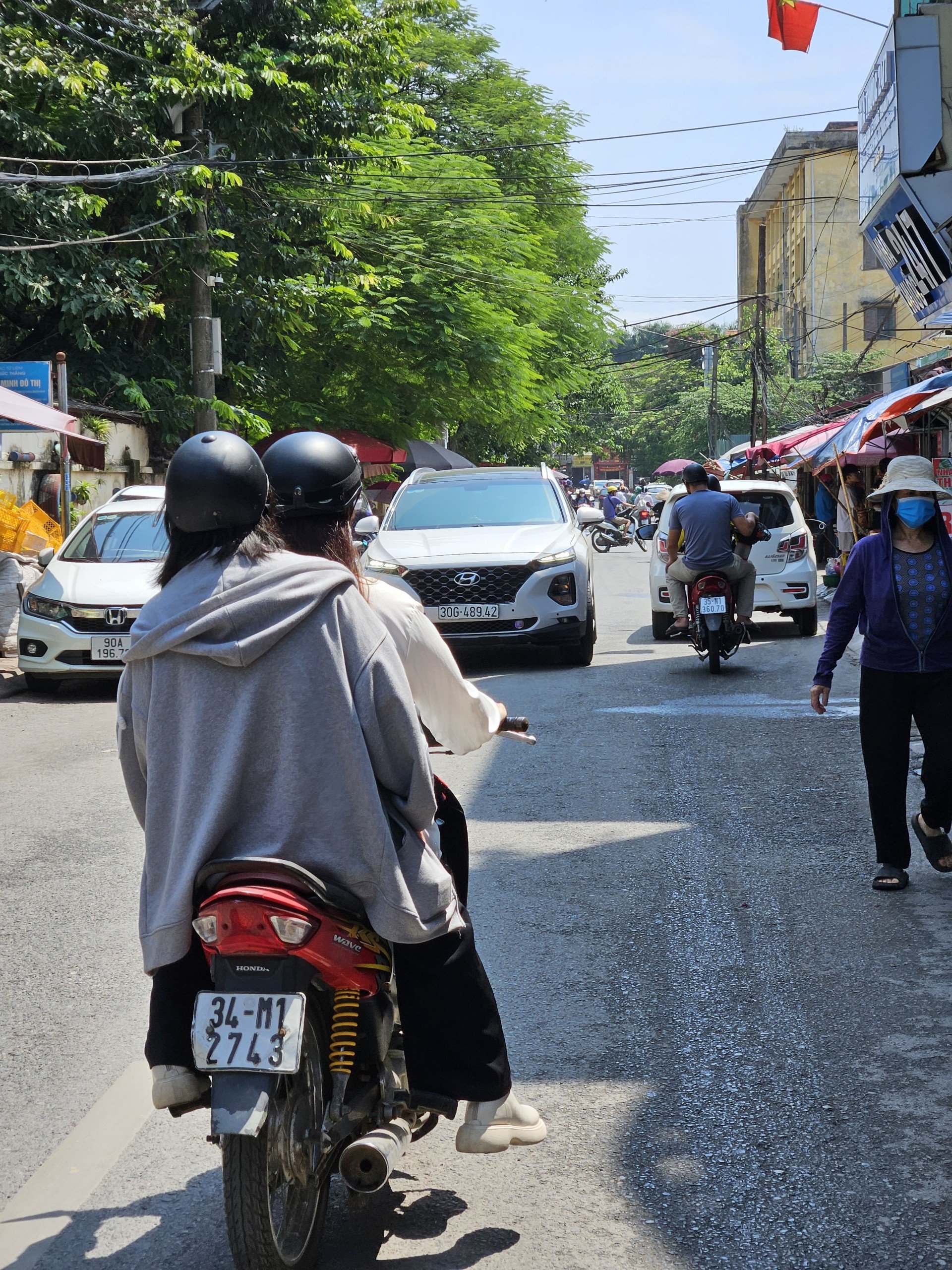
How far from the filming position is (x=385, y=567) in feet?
40.0

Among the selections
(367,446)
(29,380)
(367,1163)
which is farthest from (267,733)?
(367,446)

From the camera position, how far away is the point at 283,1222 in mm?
2758

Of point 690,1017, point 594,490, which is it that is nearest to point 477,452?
point 594,490

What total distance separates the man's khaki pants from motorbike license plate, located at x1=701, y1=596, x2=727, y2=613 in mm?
266

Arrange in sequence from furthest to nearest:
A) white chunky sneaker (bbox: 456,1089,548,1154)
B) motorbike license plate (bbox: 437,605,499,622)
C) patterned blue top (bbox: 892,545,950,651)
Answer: motorbike license plate (bbox: 437,605,499,622)
patterned blue top (bbox: 892,545,950,651)
white chunky sneaker (bbox: 456,1089,548,1154)

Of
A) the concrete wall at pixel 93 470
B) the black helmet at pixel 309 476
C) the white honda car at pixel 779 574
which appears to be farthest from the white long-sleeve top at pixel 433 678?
the concrete wall at pixel 93 470

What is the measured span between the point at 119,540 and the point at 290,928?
10902 millimetres

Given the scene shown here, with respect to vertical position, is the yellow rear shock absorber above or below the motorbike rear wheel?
above

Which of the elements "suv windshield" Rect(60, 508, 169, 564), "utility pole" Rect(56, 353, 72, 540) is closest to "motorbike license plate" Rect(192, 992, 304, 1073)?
"suv windshield" Rect(60, 508, 169, 564)

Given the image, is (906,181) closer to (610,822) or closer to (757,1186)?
(610,822)

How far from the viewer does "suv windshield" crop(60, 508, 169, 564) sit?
12773 mm

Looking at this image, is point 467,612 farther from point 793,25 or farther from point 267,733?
point 267,733

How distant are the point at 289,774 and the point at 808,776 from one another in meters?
5.77

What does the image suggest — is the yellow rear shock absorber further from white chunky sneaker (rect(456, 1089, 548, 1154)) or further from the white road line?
the white road line
